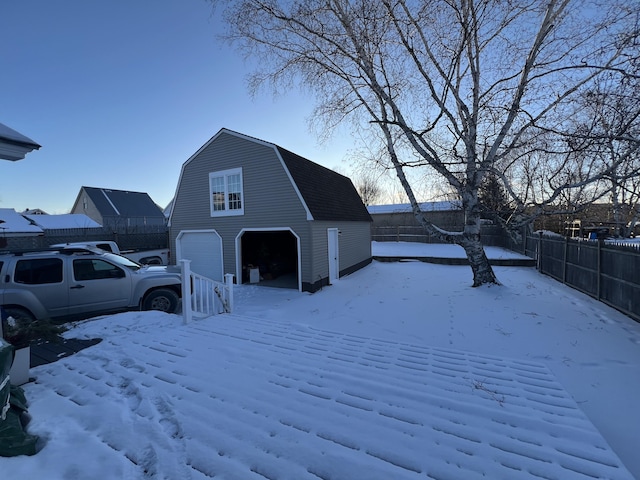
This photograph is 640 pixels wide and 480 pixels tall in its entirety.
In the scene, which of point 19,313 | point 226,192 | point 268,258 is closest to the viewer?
point 19,313

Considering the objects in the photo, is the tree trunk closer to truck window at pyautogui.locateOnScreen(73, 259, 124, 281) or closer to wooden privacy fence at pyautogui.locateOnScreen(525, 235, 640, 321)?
wooden privacy fence at pyautogui.locateOnScreen(525, 235, 640, 321)

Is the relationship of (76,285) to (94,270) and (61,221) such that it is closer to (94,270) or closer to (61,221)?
(94,270)

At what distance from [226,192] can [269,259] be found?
406 centimetres

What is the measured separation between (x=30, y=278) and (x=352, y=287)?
27.1 feet

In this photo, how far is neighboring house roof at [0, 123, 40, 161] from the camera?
10.3ft

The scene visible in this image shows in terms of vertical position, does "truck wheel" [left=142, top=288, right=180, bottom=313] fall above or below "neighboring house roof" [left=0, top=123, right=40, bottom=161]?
below

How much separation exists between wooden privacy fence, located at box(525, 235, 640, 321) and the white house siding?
7829 mm

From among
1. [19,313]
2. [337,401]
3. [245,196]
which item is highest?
[245,196]

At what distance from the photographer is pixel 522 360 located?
4316 millimetres

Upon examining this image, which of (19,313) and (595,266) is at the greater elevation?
(595,266)

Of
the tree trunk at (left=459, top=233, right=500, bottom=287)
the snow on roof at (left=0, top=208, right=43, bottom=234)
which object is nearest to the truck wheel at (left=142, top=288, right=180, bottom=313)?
the tree trunk at (left=459, top=233, right=500, bottom=287)

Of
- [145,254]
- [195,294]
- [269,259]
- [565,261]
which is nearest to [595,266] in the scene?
[565,261]

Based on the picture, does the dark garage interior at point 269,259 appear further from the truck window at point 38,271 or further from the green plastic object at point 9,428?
the green plastic object at point 9,428

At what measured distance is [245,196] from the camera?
1077 centimetres
